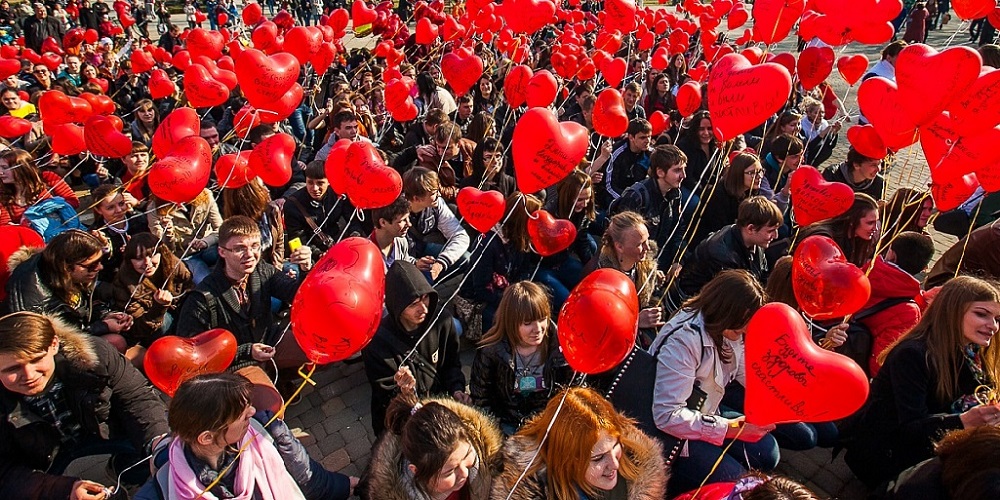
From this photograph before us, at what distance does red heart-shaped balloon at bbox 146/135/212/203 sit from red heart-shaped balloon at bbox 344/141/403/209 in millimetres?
1080

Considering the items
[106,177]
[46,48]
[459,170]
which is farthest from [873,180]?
[46,48]

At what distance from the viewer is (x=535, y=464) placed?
242 cm

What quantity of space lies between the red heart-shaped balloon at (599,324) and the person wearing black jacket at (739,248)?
1854mm

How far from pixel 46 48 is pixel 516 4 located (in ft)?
35.7

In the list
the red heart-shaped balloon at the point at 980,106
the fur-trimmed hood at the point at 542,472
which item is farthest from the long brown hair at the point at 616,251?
the red heart-shaped balloon at the point at 980,106

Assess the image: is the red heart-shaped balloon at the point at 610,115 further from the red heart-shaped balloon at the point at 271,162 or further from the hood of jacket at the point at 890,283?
the red heart-shaped balloon at the point at 271,162

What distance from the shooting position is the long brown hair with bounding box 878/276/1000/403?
3.03 m

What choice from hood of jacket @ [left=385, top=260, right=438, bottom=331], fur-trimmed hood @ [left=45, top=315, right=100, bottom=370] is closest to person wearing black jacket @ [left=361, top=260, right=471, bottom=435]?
hood of jacket @ [left=385, top=260, right=438, bottom=331]

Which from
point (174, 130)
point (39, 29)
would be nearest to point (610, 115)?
point (174, 130)

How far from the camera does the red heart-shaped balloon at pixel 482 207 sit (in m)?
4.68

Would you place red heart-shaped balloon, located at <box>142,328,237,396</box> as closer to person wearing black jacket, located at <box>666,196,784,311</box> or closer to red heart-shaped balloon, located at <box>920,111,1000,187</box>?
person wearing black jacket, located at <box>666,196,784,311</box>

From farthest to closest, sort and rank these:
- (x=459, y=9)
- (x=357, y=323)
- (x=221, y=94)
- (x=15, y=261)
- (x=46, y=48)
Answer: (x=459, y=9), (x=46, y=48), (x=221, y=94), (x=15, y=261), (x=357, y=323)

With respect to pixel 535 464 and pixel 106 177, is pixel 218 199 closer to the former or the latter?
pixel 106 177

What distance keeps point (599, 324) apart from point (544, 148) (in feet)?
5.56
